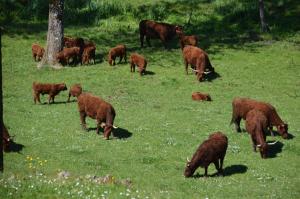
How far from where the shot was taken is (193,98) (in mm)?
31188

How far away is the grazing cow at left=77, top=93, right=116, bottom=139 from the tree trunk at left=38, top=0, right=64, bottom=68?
12397 mm

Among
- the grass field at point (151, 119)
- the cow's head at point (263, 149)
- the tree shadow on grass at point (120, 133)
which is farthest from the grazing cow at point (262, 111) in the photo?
the tree shadow on grass at point (120, 133)

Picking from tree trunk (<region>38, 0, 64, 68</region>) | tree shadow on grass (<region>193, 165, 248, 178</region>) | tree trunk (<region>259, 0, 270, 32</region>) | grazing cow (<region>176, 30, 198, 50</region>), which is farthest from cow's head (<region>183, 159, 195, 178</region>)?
tree trunk (<region>259, 0, 270, 32</region>)

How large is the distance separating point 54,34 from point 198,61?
889cm

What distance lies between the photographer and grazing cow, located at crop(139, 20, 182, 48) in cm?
4059

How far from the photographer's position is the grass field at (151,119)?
18.4 metres

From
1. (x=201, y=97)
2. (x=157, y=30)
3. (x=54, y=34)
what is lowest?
(x=201, y=97)

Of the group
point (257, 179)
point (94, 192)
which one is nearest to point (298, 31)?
point (257, 179)

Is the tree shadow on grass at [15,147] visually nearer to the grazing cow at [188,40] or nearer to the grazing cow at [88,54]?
the grazing cow at [88,54]

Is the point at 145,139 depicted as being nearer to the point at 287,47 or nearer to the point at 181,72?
the point at 181,72

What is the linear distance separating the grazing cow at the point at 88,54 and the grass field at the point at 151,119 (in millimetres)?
611

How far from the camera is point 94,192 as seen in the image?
15.5 metres

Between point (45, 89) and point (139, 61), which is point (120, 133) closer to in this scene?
point (45, 89)

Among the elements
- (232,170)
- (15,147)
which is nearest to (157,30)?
(15,147)
